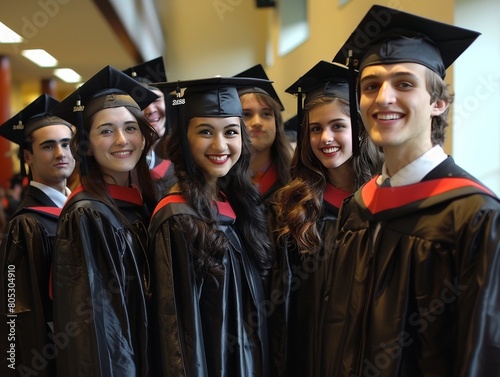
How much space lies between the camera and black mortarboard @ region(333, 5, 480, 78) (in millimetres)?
1735

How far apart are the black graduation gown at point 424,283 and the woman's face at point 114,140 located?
113 centimetres

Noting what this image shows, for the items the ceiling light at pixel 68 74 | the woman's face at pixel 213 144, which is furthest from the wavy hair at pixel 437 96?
the ceiling light at pixel 68 74

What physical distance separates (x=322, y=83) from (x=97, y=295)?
139cm

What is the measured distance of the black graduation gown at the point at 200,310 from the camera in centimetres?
220

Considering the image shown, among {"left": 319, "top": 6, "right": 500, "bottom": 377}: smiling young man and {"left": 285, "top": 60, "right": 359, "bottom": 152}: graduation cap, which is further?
{"left": 285, "top": 60, "right": 359, "bottom": 152}: graduation cap

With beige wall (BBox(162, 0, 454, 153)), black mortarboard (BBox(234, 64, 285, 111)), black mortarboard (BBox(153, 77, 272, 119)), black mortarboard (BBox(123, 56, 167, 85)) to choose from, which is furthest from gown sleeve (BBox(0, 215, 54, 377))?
beige wall (BBox(162, 0, 454, 153))

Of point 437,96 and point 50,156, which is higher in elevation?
point 437,96

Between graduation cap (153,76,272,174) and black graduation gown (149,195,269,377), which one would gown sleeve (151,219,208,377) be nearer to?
black graduation gown (149,195,269,377)

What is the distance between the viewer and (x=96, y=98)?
2.57 m

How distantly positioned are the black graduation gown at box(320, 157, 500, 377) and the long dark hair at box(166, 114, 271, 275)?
2.07ft

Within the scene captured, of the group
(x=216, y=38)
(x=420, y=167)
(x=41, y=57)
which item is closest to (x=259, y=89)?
(x=420, y=167)

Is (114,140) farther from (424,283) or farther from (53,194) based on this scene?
(424,283)

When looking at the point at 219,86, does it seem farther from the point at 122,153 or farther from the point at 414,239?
the point at 414,239

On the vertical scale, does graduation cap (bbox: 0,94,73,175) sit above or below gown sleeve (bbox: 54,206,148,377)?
above
